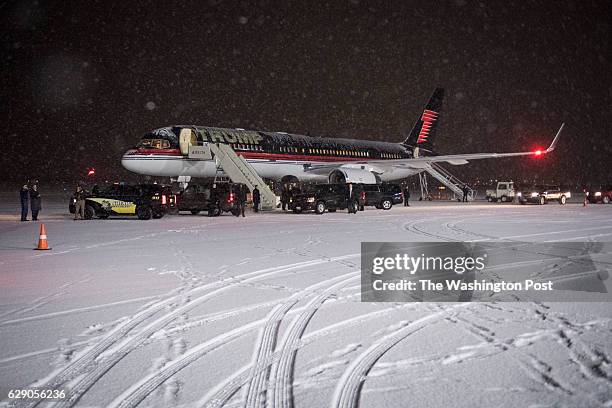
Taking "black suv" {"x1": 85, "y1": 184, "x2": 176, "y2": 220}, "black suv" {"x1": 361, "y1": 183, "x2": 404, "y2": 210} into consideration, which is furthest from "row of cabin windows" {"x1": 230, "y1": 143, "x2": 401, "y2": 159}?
"black suv" {"x1": 85, "y1": 184, "x2": 176, "y2": 220}

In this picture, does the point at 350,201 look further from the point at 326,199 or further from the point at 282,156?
the point at 282,156

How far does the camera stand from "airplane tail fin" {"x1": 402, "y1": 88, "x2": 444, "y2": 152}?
174 ft

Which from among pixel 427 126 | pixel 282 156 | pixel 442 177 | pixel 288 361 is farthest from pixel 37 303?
pixel 427 126

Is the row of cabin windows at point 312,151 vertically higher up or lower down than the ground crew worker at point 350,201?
higher up

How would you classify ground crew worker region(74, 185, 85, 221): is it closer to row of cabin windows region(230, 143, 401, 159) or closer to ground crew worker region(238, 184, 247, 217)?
ground crew worker region(238, 184, 247, 217)

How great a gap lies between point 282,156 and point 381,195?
6464 mm

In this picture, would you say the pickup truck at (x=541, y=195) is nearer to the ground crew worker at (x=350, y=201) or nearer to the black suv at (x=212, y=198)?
the ground crew worker at (x=350, y=201)

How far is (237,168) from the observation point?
110 ft

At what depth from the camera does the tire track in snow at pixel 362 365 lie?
4.73 m

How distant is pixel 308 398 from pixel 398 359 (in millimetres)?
1325

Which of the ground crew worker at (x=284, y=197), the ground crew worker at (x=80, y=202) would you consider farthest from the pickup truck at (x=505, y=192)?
the ground crew worker at (x=80, y=202)

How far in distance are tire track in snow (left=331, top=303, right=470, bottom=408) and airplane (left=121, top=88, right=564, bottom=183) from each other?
26.9 meters

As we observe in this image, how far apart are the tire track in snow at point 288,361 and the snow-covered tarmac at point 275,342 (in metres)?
0.02

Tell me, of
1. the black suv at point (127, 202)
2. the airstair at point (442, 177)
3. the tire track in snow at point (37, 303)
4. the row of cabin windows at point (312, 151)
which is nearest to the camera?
the tire track in snow at point (37, 303)
